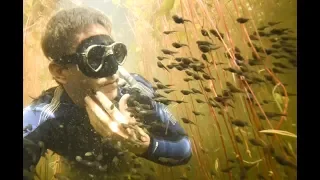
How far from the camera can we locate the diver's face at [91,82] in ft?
6.80

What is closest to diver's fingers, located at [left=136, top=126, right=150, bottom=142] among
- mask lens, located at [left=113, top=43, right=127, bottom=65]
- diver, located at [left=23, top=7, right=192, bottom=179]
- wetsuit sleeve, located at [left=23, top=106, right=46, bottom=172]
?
diver, located at [left=23, top=7, right=192, bottom=179]

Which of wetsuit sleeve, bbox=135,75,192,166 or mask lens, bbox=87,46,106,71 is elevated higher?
mask lens, bbox=87,46,106,71

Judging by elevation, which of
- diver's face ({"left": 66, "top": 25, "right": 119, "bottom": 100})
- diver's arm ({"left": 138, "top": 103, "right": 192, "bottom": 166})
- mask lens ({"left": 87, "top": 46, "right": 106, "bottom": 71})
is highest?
mask lens ({"left": 87, "top": 46, "right": 106, "bottom": 71})

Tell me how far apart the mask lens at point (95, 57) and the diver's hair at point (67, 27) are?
103 mm

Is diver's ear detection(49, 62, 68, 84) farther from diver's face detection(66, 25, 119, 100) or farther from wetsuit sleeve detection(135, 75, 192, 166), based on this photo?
wetsuit sleeve detection(135, 75, 192, 166)

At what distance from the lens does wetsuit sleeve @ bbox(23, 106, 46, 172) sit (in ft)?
6.91

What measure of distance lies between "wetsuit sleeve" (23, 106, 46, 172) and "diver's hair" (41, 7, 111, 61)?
13.3 inches

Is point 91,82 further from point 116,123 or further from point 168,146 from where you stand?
point 168,146

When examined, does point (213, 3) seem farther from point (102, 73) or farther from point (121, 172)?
point (121, 172)

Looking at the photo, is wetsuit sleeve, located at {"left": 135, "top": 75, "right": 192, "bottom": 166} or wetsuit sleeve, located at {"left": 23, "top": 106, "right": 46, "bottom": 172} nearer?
wetsuit sleeve, located at {"left": 135, "top": 75, "right": 192, "bottom": 166}

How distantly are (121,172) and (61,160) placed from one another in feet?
1.08

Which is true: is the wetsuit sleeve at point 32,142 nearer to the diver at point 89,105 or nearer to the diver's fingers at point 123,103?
the diver at point 89,105
